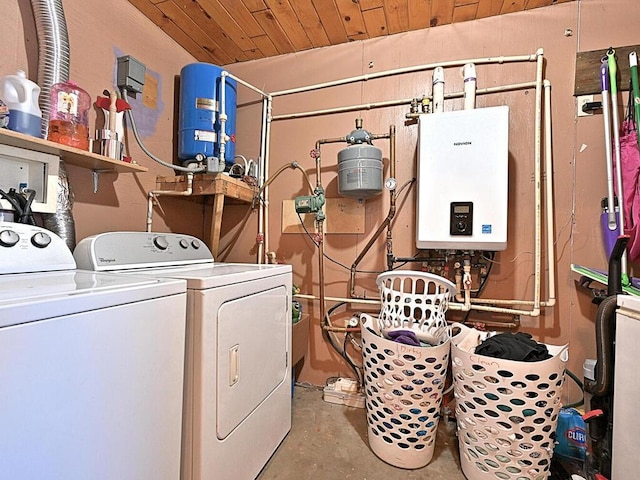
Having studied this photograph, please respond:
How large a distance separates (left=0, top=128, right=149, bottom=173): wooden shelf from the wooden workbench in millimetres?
290

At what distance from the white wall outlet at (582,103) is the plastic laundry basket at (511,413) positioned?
1.26m

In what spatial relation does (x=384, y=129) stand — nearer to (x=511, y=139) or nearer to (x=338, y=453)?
(x=511, y=139)

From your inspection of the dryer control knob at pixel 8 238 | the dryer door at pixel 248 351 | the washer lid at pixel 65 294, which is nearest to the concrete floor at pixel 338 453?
the dryer door at pixel 248 351

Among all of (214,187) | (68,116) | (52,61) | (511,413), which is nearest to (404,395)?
(511,413)

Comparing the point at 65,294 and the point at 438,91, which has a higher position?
the point at 438,91

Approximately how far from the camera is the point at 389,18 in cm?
186

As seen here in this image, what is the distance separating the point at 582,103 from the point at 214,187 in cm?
207

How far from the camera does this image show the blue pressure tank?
1.89 meters

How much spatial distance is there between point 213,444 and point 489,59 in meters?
2.29

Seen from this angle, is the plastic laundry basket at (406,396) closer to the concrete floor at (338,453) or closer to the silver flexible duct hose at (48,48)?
the concrete floor at (338,453)

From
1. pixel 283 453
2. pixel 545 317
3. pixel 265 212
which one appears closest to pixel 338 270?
pixel 265 212

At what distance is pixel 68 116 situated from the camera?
4.42 ft

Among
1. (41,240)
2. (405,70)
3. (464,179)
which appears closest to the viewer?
(41,240)

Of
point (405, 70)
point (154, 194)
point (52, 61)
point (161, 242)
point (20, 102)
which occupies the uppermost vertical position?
point (405, 70)
